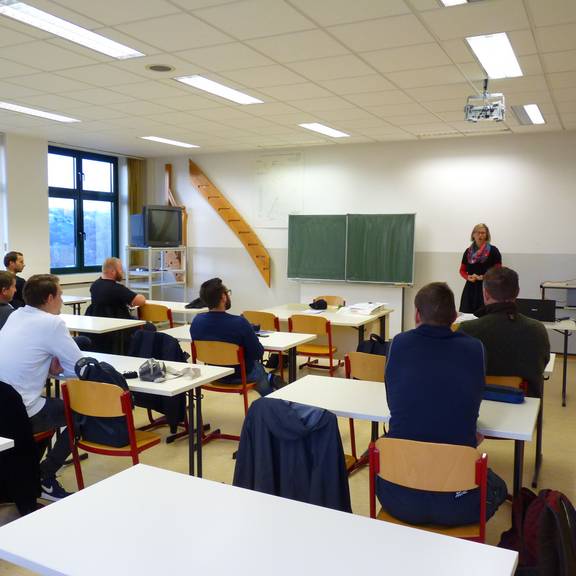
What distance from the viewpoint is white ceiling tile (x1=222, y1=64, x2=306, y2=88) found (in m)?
4.73

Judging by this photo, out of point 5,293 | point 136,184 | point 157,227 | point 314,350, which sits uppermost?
point 136,184

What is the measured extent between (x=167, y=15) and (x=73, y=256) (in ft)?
21.0

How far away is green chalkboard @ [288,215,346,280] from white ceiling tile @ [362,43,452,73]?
4116mm

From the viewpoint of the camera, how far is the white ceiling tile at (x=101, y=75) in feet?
15.7

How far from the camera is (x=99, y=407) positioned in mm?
2834

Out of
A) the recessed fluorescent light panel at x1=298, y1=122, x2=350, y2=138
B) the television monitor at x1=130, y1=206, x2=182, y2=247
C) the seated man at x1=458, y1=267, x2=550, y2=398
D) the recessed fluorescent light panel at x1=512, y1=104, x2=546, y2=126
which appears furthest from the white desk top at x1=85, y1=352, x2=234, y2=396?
the television monitor at x1=130, y1=206, x2=182, y2=247

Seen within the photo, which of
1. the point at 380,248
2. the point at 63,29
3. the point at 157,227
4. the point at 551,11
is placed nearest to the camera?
the point at 551,11

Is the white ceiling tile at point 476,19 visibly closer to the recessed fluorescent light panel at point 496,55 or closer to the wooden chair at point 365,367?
the recessed fluorescent light panel at point 496,55

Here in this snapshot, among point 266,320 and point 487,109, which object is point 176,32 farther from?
point 266,320

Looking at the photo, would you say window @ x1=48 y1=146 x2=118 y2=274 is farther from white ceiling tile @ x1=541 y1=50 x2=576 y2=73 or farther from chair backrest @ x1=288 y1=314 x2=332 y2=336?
white ceiling tile @ x1=541 y1=50 x2=576 y2=73

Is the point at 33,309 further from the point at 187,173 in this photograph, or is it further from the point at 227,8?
the point at 187,173

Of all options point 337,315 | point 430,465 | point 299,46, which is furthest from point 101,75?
point 430,465

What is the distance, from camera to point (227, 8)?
137 inches

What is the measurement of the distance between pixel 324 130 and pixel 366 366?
468 centimetres
